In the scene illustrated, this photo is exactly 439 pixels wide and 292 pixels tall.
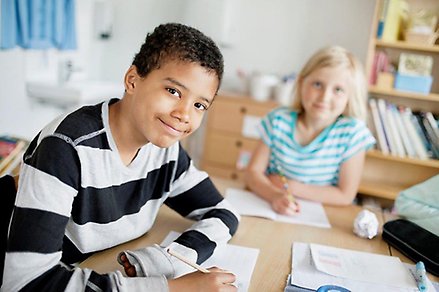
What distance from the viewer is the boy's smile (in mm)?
904

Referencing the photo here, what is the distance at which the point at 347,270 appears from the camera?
104 cm

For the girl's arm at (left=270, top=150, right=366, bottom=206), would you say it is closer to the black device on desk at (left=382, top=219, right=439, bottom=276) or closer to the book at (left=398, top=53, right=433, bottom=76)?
the black device on desk at (left=382, top=219, right=439, bottom=276)

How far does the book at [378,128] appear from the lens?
9.01ft

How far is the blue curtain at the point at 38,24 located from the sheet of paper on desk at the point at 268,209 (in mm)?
1709

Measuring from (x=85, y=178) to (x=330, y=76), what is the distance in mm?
1025

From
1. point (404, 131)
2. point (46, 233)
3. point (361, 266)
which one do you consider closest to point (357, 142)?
point (361, 266)

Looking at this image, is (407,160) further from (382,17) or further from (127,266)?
(127,266)

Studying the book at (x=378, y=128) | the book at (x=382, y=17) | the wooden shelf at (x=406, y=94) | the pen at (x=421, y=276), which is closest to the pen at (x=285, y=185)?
the pen at (x=421, y=276)

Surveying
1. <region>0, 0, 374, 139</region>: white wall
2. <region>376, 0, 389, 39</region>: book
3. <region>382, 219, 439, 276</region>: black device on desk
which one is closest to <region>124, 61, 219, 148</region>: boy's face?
<region>382, 219, 439, 276</region>: black device on desk

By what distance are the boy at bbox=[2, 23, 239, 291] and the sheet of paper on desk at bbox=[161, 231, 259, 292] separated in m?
0.03

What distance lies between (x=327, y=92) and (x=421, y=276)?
0.75 meters

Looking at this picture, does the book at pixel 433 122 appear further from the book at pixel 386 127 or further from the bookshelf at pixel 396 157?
the book at pixel 386 127

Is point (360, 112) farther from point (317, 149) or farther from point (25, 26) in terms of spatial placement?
point (25, 26)

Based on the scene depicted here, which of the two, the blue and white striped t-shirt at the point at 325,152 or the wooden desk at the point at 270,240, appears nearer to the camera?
the wooden desk at the point at 270,240
